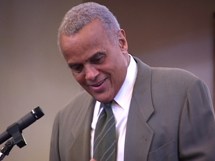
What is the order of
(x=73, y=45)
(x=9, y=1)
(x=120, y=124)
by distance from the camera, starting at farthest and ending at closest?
(x=9, y=1) → (x=120, y=124) → (x=73, y=45)

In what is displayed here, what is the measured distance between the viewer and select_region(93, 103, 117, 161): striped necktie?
3.70 ft

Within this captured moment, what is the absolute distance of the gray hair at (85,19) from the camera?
1.06 metres

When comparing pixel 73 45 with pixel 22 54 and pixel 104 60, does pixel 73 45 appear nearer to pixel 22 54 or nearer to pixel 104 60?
pixel 104 60

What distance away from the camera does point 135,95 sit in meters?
1.17

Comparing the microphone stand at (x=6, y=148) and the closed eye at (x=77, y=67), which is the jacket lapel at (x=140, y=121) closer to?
the closed eye at (x=77, y=67)

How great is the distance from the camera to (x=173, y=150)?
1062 millimetres

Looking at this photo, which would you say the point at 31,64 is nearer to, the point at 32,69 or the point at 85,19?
the point at 32,69

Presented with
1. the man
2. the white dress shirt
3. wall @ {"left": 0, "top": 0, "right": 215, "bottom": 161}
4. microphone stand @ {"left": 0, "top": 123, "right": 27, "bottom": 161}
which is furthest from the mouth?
wall @ {"left": 0, "top": 0, "right": 215, "bottom": 161}

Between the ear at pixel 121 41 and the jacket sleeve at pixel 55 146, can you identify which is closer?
the ear at pixel 121 41

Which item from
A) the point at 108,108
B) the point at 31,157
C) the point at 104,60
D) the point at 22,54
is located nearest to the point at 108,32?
the point at 104,60

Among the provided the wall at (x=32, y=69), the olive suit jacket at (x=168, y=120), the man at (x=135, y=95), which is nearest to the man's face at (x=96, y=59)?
the man at (x=135, y=95)

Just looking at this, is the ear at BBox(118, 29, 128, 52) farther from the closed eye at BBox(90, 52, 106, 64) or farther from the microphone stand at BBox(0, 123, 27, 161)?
the microphone stand at BBox(0, 123, 27, 161)

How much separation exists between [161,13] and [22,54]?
1318 mm

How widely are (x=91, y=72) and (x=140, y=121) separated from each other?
0.72 ft
